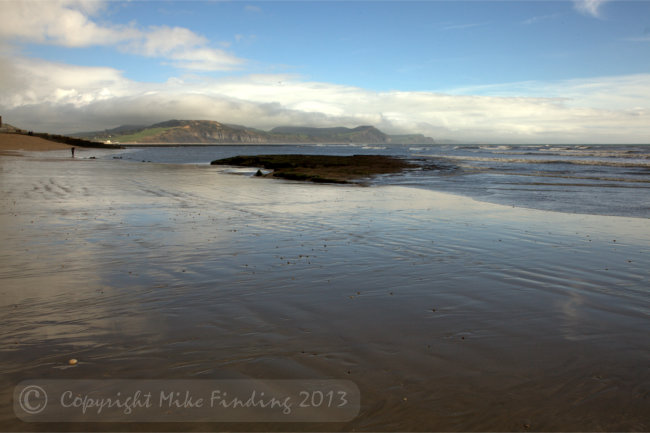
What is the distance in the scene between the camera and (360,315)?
6492 mm

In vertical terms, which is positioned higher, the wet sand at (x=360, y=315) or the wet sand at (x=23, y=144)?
the wet sand at (x=23, y=144)

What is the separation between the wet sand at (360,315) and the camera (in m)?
4.39

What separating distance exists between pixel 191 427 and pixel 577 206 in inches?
802

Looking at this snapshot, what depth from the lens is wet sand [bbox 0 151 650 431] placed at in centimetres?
439

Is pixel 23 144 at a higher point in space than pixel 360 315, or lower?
higher

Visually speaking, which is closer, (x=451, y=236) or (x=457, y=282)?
(x=457, y=282)

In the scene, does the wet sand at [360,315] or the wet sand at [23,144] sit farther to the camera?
the wet sand at [23,144]

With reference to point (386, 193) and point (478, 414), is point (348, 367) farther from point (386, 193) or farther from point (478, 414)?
point (386, 193)

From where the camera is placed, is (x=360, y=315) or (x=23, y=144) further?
(x=23, y=144)

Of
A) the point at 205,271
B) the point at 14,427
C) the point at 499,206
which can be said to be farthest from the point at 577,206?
the point at 14,427

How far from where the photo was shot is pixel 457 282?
8.16 m

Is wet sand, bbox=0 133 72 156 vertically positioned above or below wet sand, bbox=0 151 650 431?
above

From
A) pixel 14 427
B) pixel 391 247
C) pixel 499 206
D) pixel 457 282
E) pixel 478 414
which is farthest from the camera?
pixel 499 206

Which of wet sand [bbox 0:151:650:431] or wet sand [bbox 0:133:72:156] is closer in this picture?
wet sand [bbox 0:151:650:431]
